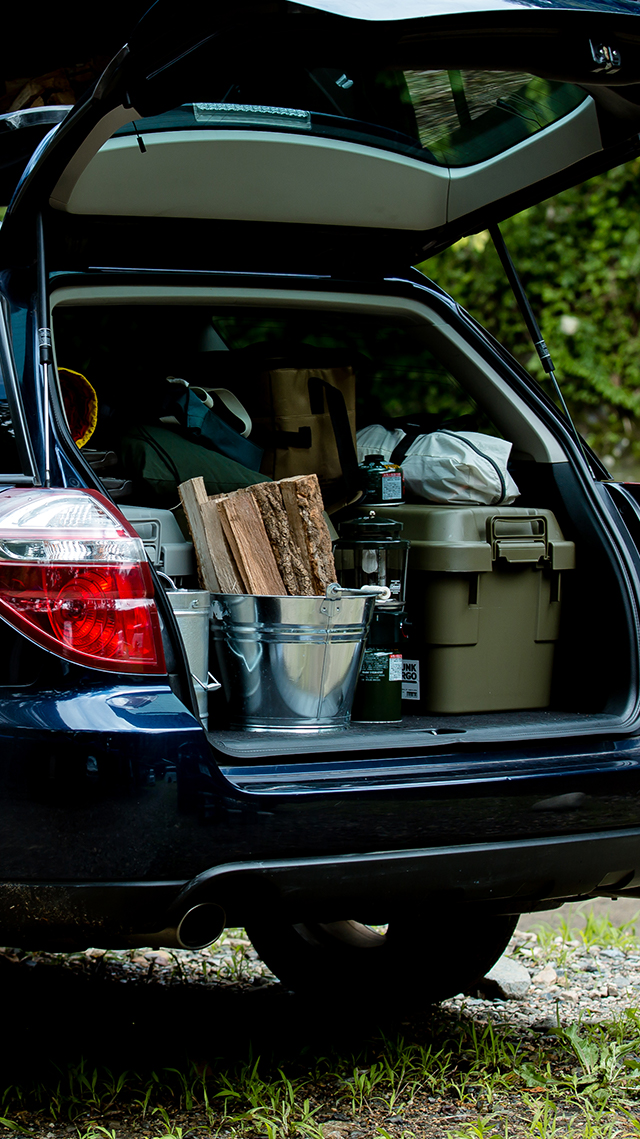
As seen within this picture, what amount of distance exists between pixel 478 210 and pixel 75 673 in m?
1.91

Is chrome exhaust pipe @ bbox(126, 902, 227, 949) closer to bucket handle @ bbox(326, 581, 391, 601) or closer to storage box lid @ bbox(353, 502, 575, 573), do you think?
bucket handle @ bbox(326, 581, 391, 601)

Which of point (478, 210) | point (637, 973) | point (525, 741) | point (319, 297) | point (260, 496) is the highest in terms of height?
point (478, 210)

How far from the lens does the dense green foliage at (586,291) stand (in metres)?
8.26

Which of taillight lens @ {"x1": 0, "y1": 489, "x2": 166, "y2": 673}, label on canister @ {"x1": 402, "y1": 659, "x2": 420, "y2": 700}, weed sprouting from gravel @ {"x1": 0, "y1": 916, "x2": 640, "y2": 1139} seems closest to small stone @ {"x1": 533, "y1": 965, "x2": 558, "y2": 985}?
weed sprouting from gravel @ {"x1": 0, "y1": 916, "x2": 640, "y2": 1139}

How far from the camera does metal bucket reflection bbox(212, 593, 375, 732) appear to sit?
7.68ft


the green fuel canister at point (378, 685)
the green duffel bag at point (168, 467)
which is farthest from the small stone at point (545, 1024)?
the green duffel bag at point (168, 467)

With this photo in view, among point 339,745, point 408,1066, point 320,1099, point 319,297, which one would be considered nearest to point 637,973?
point 408,1066

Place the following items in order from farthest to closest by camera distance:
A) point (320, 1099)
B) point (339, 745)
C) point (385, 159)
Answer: point (385, 159) < point (320, 1099) < point (339, 745)

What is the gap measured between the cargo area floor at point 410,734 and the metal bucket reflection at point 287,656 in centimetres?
5

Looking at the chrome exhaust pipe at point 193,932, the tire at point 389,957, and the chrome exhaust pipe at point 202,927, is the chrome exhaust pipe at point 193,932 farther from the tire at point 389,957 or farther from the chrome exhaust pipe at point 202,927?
the tire at point 389,957

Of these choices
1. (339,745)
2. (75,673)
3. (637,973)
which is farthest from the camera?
(637,973)

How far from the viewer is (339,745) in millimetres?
2156

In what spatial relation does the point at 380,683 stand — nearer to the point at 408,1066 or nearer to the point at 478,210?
the point at 408,1066

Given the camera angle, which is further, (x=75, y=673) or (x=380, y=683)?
(x=380, y=683)
